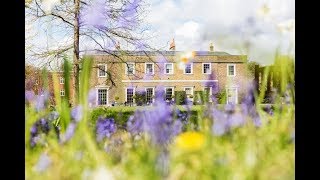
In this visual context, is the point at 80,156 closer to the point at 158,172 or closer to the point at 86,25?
the point at 158,172

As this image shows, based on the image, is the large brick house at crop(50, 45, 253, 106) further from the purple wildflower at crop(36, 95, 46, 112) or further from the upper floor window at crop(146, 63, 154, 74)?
the purple wildflower at crop(36, 95, 46, 112)

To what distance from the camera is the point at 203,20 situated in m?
1.86

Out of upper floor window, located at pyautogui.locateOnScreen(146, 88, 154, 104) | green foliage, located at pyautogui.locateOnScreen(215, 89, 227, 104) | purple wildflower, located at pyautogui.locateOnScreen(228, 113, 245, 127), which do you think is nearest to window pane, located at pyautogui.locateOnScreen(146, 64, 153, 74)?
upper floor window, located at pyautogui.locateOnScreen(146, 88, 154, 104)

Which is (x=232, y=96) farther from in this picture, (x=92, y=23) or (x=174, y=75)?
(x=92, y=23)

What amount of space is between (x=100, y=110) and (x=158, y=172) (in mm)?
444

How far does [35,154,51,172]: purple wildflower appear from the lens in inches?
62.2

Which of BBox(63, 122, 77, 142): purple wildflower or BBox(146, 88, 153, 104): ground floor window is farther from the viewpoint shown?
BBox(146, 88, 153, 104): ground floor window

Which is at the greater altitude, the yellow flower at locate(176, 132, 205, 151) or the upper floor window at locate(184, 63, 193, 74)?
the upper floor window at locate(184, 63, 193, 74)

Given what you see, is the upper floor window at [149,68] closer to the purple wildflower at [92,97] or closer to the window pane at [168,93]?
the window pane at [168,93]

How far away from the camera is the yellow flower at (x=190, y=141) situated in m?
1.64

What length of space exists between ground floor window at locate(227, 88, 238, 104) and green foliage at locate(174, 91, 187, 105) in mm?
195

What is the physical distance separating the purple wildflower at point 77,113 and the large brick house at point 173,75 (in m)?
0.14

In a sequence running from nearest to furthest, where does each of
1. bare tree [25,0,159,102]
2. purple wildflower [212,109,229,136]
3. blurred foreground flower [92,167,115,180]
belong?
blurred foreground flower [92,167,115,180] < purple wildflower [212,109,229,136] < bare tree [25,0,159,102]
